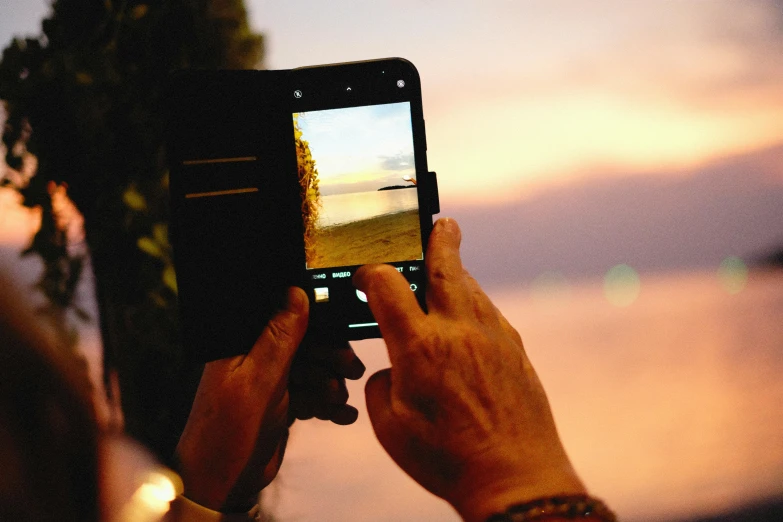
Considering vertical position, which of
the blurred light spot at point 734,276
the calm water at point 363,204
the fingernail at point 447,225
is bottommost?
the blurred light spot at point 734,276

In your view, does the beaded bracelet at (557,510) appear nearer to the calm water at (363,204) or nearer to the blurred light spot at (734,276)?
the calm water at (363,204)

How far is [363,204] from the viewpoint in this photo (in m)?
0.95

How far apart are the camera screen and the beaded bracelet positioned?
47cm

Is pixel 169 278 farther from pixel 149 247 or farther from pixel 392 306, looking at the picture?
pixel 392 306

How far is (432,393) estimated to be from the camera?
2.35 feet

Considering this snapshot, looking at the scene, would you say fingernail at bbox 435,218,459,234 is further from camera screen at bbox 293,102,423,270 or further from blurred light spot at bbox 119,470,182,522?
blurred light spot at bbox 119,470,182,522

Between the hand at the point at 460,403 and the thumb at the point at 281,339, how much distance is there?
0.15 meters

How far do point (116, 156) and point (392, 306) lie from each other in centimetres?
87

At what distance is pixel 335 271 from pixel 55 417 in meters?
0.50

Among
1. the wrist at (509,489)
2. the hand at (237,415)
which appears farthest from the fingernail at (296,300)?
the wrist at (509,489)

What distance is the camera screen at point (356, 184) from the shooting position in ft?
3.10

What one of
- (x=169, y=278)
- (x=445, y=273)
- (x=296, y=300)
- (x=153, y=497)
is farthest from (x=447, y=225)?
(x=169, y=278)

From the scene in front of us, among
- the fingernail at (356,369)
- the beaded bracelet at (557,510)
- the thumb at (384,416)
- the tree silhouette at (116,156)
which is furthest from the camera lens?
the tree silhouette at (116,156)

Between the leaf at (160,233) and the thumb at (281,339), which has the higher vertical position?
the leaf at (160,233)
